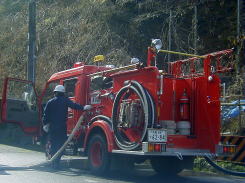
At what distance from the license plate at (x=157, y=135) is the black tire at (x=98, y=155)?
1585mm

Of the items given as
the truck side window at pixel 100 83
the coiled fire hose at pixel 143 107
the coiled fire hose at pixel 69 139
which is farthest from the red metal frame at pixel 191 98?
the coiled fire hose at pixel 69 139

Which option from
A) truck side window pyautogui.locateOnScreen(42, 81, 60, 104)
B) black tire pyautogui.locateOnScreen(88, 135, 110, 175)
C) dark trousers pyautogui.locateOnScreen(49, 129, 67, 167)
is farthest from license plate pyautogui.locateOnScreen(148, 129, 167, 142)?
truck side window pyautogui.locateOnScreen(42, 81, 60, 104)

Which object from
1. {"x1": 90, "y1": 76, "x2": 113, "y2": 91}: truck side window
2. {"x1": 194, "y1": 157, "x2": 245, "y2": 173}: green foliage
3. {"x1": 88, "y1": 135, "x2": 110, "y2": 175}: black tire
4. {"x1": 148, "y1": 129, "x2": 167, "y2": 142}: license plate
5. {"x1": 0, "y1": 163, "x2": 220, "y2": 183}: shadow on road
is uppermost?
{"x1": 90, "y1": 76, "x2": 113, "y2": 91}: truck side window

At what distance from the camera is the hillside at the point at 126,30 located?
18.5 m

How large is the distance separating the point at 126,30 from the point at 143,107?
11087mm

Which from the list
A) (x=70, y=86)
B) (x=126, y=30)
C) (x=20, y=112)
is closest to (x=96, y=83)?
(x=70, y=86)

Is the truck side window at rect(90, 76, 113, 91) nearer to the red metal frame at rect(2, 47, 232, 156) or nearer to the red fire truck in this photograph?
the red fire truck

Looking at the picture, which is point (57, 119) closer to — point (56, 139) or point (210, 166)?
point (56, 139)

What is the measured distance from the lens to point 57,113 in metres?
10.5

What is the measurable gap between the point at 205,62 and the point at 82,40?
10958 millimetres

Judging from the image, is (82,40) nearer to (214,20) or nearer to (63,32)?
(63,32)

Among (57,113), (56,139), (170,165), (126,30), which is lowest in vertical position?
(170,165)

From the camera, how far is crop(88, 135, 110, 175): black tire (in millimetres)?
9523

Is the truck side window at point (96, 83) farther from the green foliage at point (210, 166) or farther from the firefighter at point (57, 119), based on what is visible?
the green foliage at point (210, 166)
